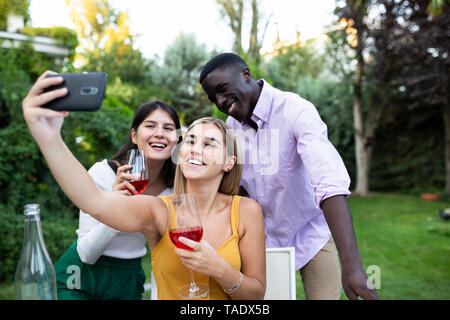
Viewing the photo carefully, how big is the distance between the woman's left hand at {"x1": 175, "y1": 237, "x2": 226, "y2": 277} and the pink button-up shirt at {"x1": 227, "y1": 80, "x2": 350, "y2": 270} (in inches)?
22.9

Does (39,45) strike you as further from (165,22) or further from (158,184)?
(158,184)

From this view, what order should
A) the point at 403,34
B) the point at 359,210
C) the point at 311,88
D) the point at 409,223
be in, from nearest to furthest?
the point at 409,223 → the point at 359,210 → the point at 403,34 → the point at 311,88

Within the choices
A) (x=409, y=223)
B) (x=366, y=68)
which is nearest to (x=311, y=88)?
(x=366, y=68)

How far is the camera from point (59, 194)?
6.23 m

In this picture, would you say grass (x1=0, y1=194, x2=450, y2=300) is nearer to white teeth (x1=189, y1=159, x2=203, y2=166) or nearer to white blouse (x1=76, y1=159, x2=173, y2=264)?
white blouse (x1=76, y1=159, x2=173, y2=264)

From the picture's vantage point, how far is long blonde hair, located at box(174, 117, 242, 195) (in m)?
1.96

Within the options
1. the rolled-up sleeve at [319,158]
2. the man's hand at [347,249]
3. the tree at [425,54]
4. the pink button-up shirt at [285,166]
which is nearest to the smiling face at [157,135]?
the pink button-up shirt at [285,166]

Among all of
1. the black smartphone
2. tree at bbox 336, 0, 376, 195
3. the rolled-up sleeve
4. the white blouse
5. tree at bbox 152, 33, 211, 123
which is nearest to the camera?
the black smartphone

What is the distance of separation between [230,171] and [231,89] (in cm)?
43

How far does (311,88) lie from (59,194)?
11491mm

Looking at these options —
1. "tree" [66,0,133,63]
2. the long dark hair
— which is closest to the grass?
the long dark hair

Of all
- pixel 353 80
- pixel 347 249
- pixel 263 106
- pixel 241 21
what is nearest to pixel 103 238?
pixel 263 106

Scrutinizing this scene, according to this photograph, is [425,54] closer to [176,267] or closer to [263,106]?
[263,106]

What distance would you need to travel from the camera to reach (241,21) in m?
12.3
